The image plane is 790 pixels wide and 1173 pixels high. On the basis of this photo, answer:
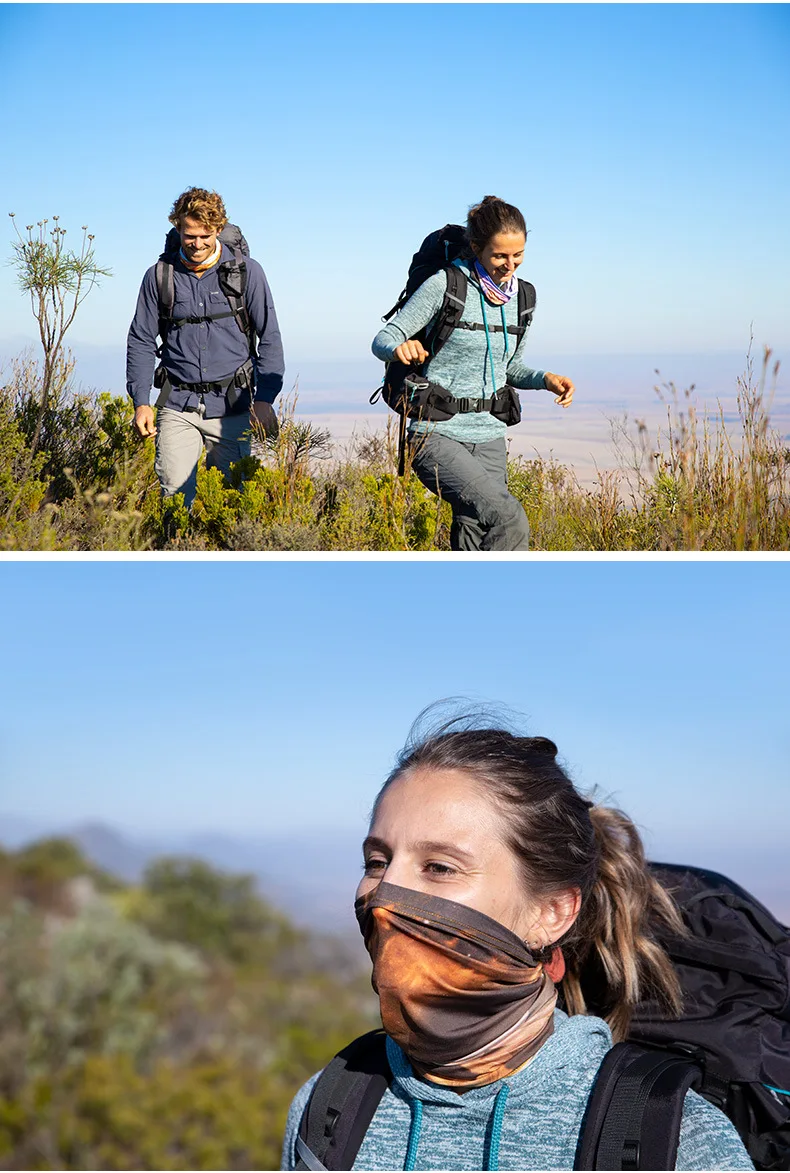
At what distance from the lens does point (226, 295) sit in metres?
6.31

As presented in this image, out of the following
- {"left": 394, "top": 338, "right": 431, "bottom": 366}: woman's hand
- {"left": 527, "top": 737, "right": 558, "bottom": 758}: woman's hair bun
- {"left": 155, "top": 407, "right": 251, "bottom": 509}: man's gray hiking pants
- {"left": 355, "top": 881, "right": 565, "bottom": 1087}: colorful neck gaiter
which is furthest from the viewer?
{"left": 155, "top": 407, "right": 251, "bottom": 509}: man's gray hiking pants

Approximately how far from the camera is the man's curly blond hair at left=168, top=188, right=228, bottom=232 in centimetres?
612

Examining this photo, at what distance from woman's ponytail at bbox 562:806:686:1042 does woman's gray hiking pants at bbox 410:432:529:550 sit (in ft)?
10.1

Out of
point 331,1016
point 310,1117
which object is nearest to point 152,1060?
point 331,1016

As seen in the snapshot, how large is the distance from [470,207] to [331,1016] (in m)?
10.4

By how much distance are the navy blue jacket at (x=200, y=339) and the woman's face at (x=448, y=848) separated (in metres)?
4.50

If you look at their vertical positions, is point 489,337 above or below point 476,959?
above

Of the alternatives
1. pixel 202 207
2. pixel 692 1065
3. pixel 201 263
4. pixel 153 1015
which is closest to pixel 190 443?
pixel 201 263

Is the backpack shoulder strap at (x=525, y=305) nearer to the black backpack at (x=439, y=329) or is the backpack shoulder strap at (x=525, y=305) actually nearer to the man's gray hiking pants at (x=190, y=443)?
the black backpack at (x=439, y=329)

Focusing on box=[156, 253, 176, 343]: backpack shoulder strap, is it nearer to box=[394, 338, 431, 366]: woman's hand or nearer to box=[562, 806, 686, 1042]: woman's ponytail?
box=[394, 338, 431, 366]: woman's hand

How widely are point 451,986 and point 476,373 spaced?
12.7 feet

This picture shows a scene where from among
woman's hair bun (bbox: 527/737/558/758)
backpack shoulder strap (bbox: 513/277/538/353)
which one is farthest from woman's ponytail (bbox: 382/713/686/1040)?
backpack shoulder strap (bbox: 513/277/538/353)

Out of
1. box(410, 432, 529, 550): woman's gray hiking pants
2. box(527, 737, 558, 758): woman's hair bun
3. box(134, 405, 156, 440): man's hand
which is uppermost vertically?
box(134, 405, 156, 440): man's hand

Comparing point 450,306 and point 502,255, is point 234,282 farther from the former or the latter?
point 502,255
